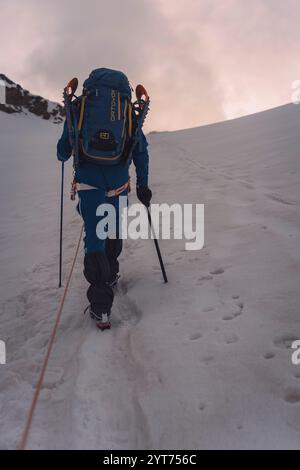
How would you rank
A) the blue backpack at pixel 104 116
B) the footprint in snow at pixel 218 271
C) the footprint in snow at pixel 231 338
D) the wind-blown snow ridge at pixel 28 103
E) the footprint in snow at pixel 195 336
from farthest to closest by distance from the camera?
the wind-blown snow ridge at pixel 28 103 < the footprint in snow at pixel 218 271 < the blue backpack at pixel 104 116 < the footprint in snow at pixel 195 336 < the footprint in snow at pixel 231 338

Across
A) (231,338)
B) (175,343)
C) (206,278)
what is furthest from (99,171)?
(231,338)

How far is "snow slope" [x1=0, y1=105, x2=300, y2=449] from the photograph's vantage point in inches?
97.1

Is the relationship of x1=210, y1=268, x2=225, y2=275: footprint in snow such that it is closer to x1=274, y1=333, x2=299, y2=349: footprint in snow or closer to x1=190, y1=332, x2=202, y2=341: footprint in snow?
x1=190, y1=332, x2=202, y2=341: footprint in snow

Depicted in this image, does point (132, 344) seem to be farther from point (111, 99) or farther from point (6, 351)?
point (111, 99)

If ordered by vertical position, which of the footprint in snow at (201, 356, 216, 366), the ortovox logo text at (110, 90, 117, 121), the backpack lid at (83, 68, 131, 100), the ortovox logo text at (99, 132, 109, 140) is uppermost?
the backpack lid at (83, 68, 131, 100)

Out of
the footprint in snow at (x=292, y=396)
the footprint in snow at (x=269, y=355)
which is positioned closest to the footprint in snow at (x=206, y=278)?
the footprint in snow at (x=269, y=355)

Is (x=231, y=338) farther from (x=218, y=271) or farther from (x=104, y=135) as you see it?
(x=104, y=135)

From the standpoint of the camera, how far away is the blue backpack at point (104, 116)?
3.66 meters

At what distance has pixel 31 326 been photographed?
411cm


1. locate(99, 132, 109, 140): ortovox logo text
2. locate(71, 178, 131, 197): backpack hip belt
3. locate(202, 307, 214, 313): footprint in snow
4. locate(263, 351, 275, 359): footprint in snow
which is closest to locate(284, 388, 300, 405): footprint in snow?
locate(263, 351, 275, 359): footprint in snow

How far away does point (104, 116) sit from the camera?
144 inches

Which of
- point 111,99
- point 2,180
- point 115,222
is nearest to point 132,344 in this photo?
point 115,222

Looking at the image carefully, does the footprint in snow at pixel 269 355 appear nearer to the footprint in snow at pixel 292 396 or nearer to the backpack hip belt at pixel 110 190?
the footprint in snow at pixel 292 396

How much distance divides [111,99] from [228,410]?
114 inches
